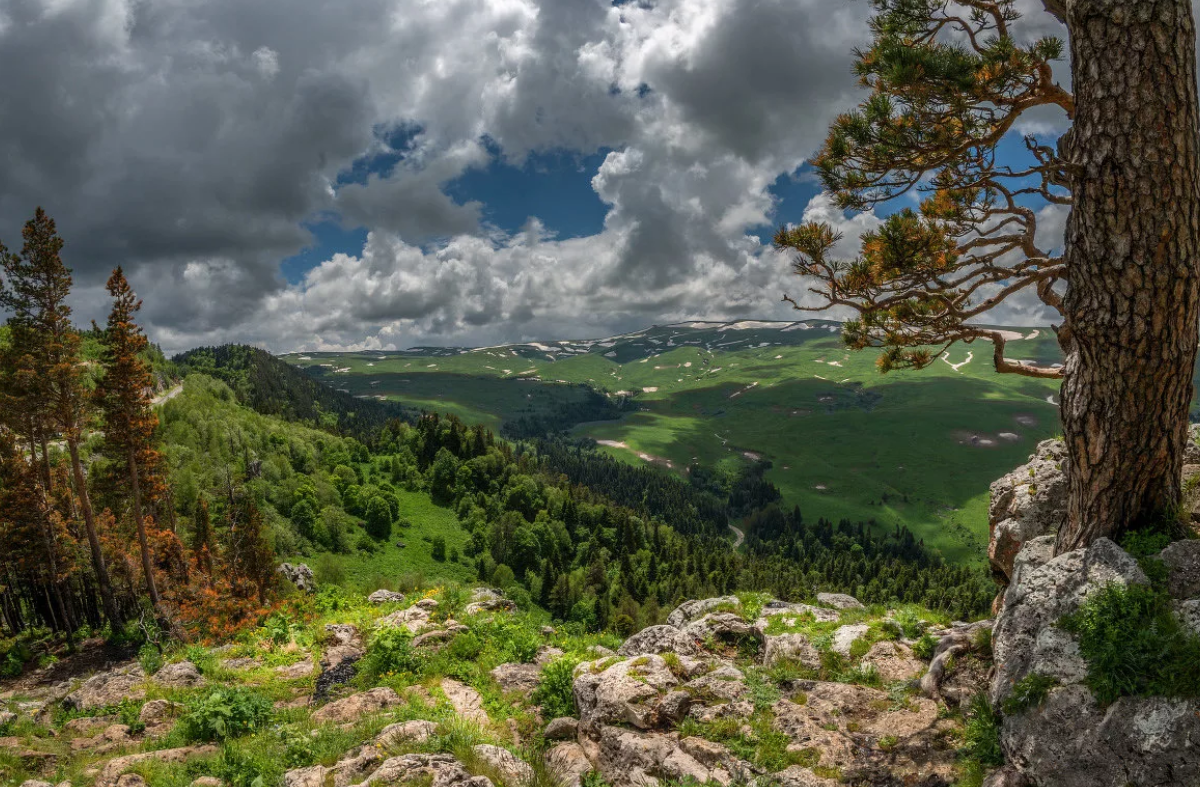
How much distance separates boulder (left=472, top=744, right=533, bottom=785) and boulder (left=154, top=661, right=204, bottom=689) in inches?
480

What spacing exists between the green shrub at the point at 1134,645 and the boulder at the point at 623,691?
7.58 m

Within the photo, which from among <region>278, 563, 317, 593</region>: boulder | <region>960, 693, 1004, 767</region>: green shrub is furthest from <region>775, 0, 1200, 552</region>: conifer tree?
<region>278, 563, 317, 593</region>: boulder

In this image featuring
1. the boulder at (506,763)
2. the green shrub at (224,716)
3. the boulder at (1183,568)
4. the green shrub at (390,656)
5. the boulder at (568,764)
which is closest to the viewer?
the boulder at (1183,568)

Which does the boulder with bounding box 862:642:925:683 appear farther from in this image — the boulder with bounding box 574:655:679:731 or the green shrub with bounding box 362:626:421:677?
the green shrub with bounding box 362:626:421:677

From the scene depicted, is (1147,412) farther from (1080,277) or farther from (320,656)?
(320,656)

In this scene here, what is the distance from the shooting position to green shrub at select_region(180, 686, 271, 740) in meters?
11.4

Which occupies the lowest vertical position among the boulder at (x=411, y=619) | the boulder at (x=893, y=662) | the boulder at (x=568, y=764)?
the boulder at (x=411, y=619)

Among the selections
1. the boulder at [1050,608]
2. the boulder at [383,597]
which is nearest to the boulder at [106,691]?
the boulder at [383,597]

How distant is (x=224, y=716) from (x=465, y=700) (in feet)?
17.9

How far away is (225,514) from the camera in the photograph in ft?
218

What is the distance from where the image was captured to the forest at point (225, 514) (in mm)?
29047

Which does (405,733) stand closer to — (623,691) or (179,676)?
(623,691)

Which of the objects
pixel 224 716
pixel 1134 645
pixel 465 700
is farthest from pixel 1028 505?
pixel 224 716

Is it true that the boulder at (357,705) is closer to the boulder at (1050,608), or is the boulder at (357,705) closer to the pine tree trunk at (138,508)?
the boulder at (1050,608)
